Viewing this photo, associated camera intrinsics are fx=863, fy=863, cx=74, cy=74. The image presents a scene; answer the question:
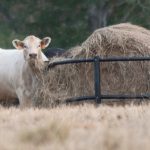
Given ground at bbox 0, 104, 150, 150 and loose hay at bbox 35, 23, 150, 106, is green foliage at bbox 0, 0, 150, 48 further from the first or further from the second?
ground at bbox 0, 104, 150, 150

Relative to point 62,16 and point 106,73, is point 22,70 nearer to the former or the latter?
point 106,73

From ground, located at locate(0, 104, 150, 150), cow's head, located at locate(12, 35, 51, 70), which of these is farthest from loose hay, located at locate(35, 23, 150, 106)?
ground, located at locate(0, 104, 150, 150)

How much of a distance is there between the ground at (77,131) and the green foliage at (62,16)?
22.6 m

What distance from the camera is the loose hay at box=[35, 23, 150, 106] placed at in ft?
55.1

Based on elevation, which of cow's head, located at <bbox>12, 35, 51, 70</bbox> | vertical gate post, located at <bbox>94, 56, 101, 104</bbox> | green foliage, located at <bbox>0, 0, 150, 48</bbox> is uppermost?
green foliage, located at <bbox>0, 0, 150, 48</bbox>

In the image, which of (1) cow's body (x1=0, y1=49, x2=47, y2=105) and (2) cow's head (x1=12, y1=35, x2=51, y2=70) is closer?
(2) cow's head (x1=12, y1=35, x2=51, y2=70)

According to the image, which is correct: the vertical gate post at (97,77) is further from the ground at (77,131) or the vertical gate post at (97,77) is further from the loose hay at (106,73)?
the ground at (77,131)

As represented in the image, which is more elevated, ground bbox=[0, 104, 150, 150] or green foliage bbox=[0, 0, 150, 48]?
green foliage bbox=[0, 0, 150, 48]

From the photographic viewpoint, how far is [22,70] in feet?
59.1

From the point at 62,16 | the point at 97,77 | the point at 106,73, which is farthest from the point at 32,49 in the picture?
the point at 62,16

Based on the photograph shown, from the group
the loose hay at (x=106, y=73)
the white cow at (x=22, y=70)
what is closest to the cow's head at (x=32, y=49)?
the white cow at (x=22, y=70)

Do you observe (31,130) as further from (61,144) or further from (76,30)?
(76,30)

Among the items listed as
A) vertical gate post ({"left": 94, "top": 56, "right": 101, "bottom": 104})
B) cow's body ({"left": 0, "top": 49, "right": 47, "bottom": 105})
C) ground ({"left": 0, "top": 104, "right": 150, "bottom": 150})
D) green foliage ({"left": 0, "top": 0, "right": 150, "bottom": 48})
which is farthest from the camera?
green foliage ({"left": 0, "top": 0, "right": 150, "bottom": 48})

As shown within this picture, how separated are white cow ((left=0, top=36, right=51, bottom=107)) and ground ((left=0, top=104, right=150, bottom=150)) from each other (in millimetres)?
5337
